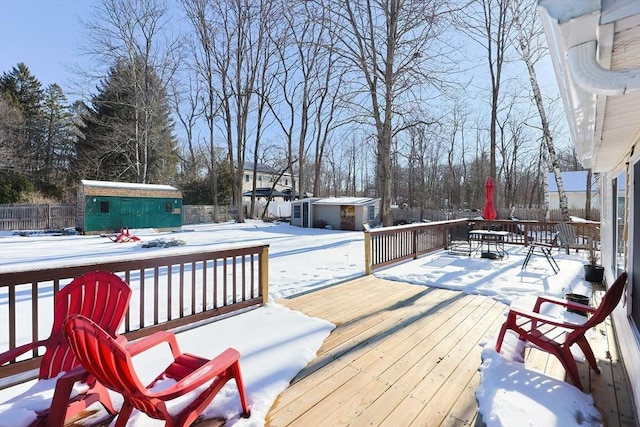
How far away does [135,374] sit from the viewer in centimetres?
152

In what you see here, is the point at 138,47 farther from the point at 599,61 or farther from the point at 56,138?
the point at 599,61

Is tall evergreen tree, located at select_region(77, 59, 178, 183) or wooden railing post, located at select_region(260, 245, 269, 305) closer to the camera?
wooden railing post, located at select_region(260, 245, 269, 305)

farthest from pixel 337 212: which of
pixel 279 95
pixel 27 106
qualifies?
pixel 27 106

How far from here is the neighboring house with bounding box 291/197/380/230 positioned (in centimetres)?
1855

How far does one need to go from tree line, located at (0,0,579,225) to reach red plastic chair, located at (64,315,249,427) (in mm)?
10333

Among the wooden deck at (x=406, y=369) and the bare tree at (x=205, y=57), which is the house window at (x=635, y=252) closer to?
the wooden deck at (x=406, y=369)

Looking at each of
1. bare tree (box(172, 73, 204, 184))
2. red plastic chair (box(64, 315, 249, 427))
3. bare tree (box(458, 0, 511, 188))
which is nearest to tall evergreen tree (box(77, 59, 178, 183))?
bare tree (box(172, 73, 204, 184))

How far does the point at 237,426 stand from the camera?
1.92 m

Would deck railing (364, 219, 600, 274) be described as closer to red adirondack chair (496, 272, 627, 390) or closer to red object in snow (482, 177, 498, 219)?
red object in snow (482, 177, 498, 219)

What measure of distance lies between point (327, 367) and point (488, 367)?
1.32m

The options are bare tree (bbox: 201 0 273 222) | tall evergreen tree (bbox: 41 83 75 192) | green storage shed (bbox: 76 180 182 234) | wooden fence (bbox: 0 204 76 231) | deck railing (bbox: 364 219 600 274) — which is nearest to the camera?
deck railing (bbox: 364 219 600 274)

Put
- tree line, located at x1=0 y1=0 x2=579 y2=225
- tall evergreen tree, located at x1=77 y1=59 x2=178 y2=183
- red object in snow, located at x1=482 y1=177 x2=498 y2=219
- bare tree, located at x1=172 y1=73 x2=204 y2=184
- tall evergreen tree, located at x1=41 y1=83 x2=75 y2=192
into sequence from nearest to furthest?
red object in snow, located at x1=482 y1=177 x2=498 y2=219
tree line, located at x1=0 y1=0 x2=579 y2=225
tall evergreen tree, located at x1=77 y1=59 x2=178 y2=183
tall evergreen tree, located at x1=41 y1=83 x2=75 y2=192
bare tree, located at x1=172 y1=73 x2=204 y2=184

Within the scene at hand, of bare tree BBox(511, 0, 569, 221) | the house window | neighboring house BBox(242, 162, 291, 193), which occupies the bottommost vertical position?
the house window

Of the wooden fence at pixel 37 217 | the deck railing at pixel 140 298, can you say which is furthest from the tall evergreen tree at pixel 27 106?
the deck railing at pixel 140 298
